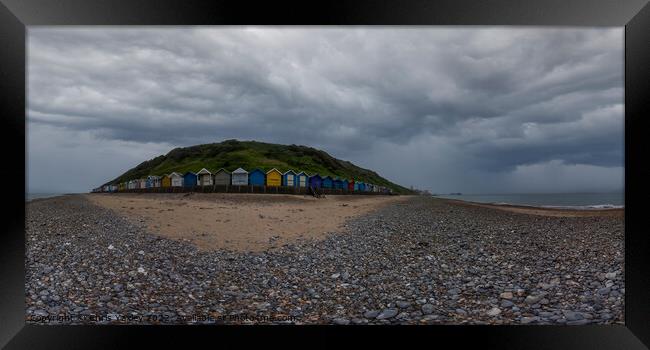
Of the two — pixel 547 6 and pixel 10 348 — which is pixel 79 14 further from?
pixel 547 6

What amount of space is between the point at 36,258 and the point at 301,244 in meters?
5.90

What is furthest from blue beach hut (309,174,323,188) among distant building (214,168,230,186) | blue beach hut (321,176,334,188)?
distant building (214,168,230,186)

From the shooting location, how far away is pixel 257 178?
47.9 ft

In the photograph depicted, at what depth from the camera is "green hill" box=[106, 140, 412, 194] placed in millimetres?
9359

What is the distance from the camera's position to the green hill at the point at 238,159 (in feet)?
30.7

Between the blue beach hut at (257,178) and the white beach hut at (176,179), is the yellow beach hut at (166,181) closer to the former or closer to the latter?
the white beach hut at (176,179)

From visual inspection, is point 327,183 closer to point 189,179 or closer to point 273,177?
point 273,177

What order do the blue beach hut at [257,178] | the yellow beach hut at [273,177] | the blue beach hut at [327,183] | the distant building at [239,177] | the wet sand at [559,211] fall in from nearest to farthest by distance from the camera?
1. the wet sand at [559,211]
2. the distant building at [239,177]
3. the yellow beach hut at [273,177]
4. the blue beach hut at [257,178]
5. the blue beach hut at [327,183]

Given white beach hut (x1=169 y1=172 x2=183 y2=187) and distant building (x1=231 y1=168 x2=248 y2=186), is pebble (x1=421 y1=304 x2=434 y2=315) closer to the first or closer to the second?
white beach hut (x1=169 y1=172 x2=183 y2=187)

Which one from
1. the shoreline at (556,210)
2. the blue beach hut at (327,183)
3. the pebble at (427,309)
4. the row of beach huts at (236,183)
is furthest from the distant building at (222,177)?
the shoreline at (556,210)

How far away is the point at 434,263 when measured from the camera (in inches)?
303

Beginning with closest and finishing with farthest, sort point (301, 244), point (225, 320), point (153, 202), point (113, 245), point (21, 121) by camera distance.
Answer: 1. point (21, 121)
2. point (225, 320)
3. point (113, 245)
4. point (301, 244)
5. point (153, 202)

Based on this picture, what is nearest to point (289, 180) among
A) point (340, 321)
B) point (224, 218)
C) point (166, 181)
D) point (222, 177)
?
point (222, 177)

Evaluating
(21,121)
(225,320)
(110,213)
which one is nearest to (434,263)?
(225,320)
